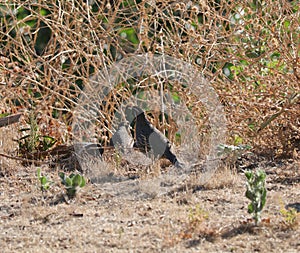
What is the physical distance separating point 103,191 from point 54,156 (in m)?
1.01

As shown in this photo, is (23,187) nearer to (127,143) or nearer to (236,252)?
(127,143)

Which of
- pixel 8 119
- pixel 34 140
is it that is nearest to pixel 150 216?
pixel 34 140

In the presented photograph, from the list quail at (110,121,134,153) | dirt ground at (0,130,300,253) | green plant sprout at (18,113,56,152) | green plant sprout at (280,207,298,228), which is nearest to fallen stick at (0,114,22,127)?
green plant sprout at (18,113,56,152)

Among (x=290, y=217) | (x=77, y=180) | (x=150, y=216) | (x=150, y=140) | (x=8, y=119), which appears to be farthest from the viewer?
(x=8, y=119)

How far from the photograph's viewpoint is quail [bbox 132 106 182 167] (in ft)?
17.0

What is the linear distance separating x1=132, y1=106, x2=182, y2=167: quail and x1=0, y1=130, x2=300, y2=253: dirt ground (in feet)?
1.46

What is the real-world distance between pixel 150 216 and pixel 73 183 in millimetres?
608

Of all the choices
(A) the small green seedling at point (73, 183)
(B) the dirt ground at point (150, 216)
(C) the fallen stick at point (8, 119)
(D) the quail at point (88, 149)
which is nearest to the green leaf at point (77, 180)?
(A) the small green seedling at point (73, 183)

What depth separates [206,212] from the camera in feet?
13.1

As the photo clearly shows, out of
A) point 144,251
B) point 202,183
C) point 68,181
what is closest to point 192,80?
point 202,183

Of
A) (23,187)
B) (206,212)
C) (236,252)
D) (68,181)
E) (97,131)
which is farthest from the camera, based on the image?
(97,131)

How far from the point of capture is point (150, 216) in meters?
4.10

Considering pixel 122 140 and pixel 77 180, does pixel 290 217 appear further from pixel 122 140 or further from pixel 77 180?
pixel 122 140

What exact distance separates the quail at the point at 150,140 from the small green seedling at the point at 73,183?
2.99 feet
